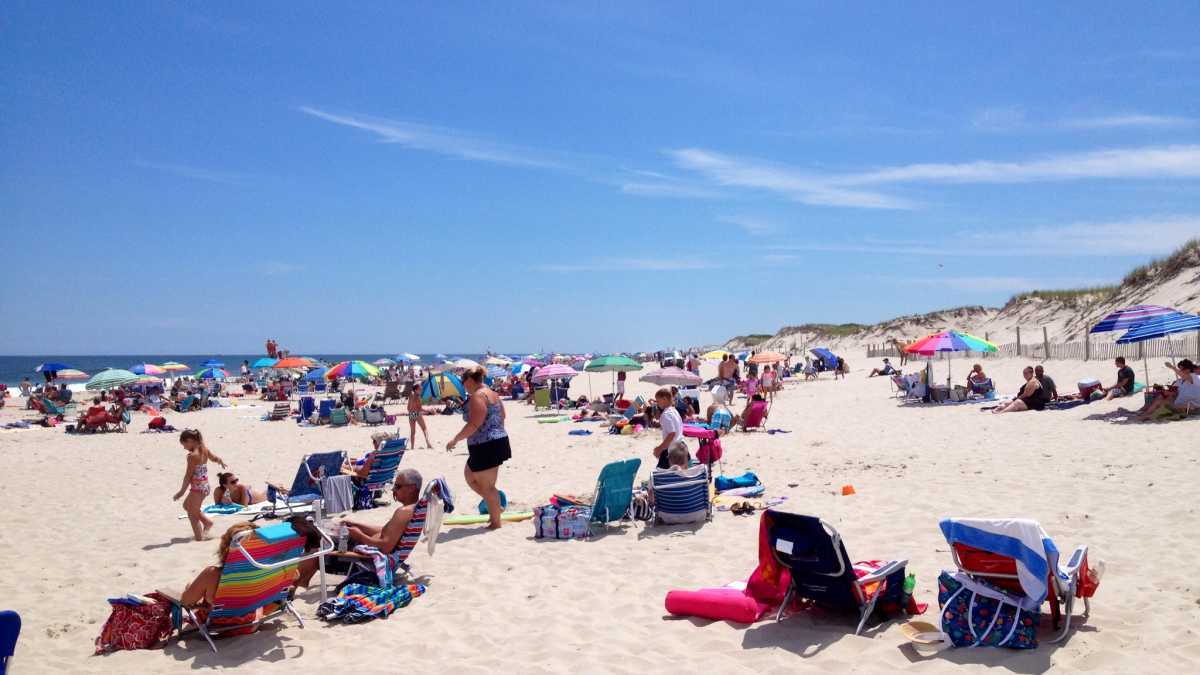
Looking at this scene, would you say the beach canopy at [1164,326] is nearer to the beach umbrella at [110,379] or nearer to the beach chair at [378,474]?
the beach chair at [378,474]

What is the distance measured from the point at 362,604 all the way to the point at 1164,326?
12396 millimetres

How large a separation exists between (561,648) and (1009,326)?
42327mm

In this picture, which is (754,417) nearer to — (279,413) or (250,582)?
(250,582)

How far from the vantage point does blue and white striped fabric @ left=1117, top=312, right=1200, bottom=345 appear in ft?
38.7

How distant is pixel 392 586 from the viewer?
202 inches

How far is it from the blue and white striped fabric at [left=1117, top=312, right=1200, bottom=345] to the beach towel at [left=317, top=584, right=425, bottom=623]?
11.7 metres

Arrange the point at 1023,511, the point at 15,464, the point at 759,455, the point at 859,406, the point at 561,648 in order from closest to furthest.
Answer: the point at 561,648 → the point at 1023,511 → the point at 759,455 → the point at 15,464 → the point at 859,406

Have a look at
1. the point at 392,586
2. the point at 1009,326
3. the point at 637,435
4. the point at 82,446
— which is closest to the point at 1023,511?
the point at 392,586

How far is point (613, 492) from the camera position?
6.93m

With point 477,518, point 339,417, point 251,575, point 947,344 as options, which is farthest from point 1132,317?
point 339,417

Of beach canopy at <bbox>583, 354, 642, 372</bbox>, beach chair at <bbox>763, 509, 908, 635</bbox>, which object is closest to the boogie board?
beach chair at <bbox>763, 509, 908, 635</bbox>

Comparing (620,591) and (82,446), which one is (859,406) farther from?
(82,446)

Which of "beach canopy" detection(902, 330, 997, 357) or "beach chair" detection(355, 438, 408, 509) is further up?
"beach canopy" detection(902, 330, 997, 357)

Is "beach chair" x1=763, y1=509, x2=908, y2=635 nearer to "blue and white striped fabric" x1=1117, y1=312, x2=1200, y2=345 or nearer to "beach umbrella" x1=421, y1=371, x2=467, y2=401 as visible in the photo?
"beach umbrella" x1=421, y1=371, x2=467, y2=401
